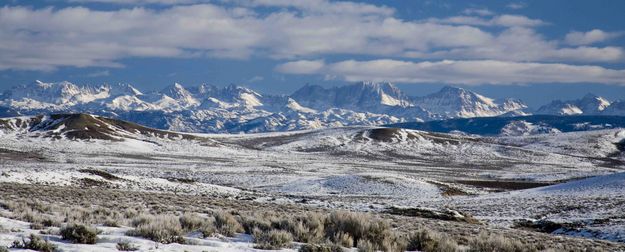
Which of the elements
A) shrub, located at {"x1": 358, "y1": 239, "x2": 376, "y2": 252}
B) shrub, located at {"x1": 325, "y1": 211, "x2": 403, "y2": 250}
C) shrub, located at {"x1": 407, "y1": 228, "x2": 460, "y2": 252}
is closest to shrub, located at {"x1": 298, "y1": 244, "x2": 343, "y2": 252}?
shrub, located at {"x1": 358, "y1": 239, "x2": 376, "y2": 252}

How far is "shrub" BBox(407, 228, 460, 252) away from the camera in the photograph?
1310 cm

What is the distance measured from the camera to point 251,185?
63.3m

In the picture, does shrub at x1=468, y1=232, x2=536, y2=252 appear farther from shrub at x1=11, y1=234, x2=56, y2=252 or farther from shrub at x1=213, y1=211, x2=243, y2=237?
shrub at x1=11, y1=234, x2=56, y2=252

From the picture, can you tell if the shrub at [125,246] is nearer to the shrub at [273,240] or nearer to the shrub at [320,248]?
the shrub at [273,240]

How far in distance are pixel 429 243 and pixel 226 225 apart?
5129mm

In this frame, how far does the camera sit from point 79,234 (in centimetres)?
1168

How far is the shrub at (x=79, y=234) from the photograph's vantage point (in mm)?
11570

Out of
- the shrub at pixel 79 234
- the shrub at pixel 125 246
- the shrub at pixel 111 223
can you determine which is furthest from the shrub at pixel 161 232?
the shrub at pixel 111 223

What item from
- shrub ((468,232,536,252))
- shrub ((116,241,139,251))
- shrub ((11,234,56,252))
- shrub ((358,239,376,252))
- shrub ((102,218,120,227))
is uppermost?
shrub ((11,234,56,252))

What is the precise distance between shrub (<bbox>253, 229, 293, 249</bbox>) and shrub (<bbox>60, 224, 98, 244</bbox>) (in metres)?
3.48

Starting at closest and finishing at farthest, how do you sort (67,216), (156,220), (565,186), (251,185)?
(156,220) < (67,216) < (565,186) < (251,185)

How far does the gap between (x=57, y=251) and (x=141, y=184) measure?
37.1 meters

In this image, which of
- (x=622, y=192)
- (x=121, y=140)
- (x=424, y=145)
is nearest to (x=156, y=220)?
(x=622, y=192)

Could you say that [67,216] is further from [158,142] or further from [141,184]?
[158,142]
